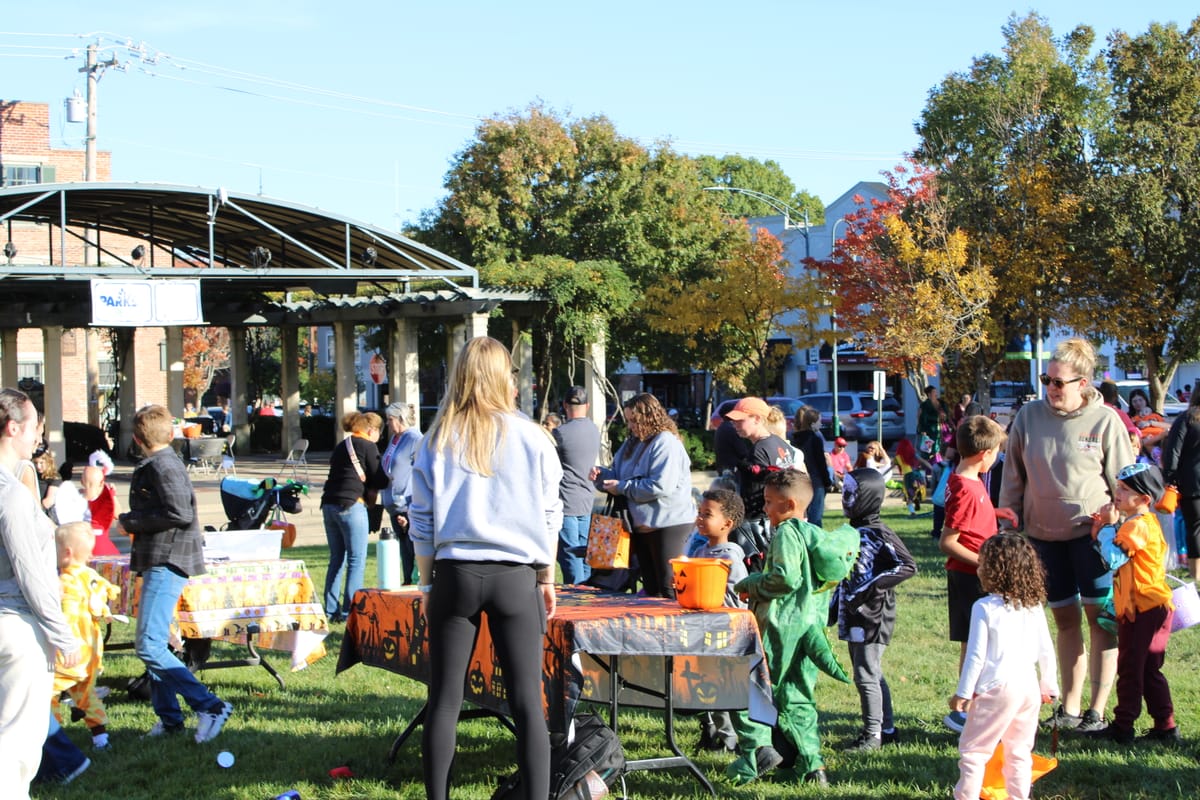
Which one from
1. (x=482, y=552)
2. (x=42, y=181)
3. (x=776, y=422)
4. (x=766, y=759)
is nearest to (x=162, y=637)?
(x=482, y=552)

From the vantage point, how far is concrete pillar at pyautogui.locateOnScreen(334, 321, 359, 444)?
94.2 ft

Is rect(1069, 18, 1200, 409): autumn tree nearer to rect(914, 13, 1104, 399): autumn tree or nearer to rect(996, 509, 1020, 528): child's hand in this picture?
rect(914, 13, 1104, 399): autumn tree

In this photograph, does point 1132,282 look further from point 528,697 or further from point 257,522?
point 528,697

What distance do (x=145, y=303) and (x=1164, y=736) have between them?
18.5 metres

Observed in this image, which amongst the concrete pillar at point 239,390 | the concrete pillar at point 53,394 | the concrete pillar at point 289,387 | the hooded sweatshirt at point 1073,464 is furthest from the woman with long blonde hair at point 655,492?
the concrete pillar at point 239,390

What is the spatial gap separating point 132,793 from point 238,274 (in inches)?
646

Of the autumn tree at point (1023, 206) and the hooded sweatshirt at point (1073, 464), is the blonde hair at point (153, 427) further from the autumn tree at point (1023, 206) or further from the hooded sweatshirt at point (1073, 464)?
the autumn tree at point (1023, 206)

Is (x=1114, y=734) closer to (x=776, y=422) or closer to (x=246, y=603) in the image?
(x=776, y=422)

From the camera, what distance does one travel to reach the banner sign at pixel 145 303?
20.6 meters

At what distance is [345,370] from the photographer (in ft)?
95.6

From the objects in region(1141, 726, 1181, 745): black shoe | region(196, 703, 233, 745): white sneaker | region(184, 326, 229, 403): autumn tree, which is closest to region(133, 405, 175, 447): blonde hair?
region(196, 703, 233, 745): white sneaker

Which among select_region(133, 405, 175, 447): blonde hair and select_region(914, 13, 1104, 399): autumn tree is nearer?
select_region(133, 405, 175, 447): blonde hair

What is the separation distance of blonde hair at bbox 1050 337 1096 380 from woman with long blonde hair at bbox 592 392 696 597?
213 centimetres

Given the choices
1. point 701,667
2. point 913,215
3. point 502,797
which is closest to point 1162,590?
point 701,667
